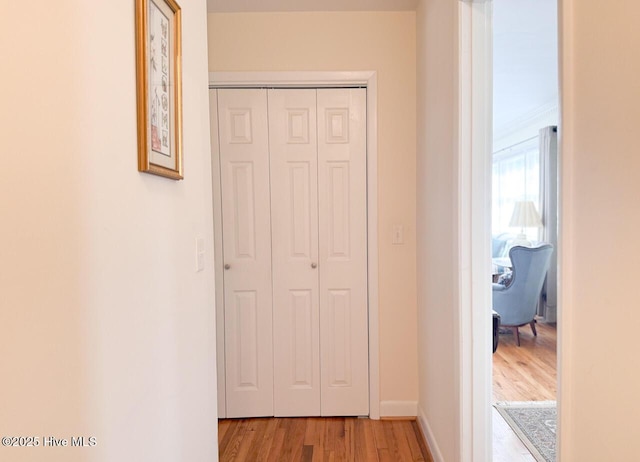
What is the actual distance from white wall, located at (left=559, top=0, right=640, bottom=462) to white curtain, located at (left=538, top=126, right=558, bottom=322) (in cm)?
404

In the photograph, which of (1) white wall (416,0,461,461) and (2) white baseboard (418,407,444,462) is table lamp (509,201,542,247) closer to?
(1) white wall (416,0,461,461)

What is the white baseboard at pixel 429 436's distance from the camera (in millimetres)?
Answer: 1712

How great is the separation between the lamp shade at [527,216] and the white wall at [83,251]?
14.3 feet

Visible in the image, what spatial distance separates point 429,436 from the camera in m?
1.88

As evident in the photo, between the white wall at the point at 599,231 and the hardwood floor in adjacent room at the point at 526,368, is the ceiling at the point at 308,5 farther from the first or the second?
the hardwood floor in adjacent room at the point at 526,368

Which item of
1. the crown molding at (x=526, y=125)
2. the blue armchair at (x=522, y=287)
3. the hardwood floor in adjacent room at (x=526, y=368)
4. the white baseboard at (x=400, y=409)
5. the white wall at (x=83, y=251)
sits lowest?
the hardwood floor in adjacent room at (x=526, y=368)

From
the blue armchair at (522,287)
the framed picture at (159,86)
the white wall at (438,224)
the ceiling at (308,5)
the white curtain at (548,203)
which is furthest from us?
the white curtain at (548,203)

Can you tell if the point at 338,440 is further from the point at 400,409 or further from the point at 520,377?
the point at 520,377

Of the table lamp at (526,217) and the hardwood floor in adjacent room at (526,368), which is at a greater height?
the table lamp at (526,217)

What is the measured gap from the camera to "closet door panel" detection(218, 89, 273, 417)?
7.21ft

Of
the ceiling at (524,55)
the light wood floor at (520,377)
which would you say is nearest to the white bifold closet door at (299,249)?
the light wood floor at (520,377)

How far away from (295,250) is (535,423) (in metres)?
1.91

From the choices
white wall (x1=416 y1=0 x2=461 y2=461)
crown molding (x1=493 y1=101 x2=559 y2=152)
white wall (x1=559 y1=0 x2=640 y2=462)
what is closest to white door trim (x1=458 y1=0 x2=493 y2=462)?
white wall (x1=416 y1=0 x2=461 y2=461)

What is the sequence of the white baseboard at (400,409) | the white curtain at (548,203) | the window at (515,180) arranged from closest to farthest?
the white baseboard at (400,409) < the white curtain at (548,203) < the window at (515,180)
